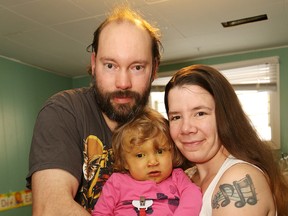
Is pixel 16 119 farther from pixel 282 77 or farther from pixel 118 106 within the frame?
pixel 282 77

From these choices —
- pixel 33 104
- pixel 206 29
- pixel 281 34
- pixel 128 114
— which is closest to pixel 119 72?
pixel 128 114

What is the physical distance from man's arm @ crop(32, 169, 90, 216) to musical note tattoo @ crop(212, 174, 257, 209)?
1.50 ft

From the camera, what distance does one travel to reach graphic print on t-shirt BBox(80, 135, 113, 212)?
126 cm

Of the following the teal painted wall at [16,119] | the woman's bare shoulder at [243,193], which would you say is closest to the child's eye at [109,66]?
the woman's bare shoulder at [243,193]

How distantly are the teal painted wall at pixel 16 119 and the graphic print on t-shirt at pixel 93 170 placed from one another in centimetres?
324

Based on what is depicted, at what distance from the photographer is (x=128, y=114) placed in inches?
55.6

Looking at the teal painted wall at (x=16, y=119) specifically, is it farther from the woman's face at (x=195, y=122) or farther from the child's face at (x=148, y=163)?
the woman's face at (x=195, y=122)

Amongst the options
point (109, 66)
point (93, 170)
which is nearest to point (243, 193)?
point (93, 170)

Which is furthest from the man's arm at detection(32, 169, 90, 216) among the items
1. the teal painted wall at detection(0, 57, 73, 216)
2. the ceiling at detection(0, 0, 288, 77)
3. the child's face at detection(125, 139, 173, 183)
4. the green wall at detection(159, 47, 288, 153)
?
the green wall at detection(159, 47, 288, 153)

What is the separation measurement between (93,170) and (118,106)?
Result: 29 centimetres

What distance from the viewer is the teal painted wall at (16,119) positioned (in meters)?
4.16

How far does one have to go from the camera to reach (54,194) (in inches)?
41.0

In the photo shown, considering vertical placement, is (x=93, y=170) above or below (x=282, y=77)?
below

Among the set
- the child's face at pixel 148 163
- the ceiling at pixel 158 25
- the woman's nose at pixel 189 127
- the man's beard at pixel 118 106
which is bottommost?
the child's face at pixel 148 163
